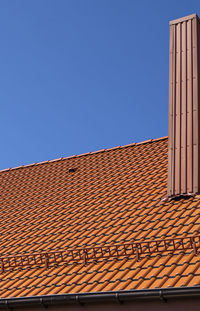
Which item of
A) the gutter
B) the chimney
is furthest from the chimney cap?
the gutter

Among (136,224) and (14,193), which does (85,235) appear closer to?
(136,224)

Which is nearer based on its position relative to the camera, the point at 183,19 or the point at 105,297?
the point at 105,297

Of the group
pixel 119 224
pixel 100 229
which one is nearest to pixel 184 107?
pixel 119 224

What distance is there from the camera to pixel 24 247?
1364 centimetres

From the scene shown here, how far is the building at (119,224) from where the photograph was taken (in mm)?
9625

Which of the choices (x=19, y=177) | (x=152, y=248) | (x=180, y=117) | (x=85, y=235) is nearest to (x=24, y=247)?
(x=85, y=235)

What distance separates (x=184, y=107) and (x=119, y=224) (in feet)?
12.5

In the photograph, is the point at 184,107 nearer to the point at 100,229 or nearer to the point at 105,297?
the point at 100,229

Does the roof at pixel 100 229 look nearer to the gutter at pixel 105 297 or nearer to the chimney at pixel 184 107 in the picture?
the gutter at pixel 105 297

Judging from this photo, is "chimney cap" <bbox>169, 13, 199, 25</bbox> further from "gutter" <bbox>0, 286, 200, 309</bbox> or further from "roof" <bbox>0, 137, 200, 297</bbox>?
"gutter" <bbox>0, 286, 200, 309</bbox>

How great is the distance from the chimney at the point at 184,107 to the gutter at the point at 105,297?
14.5 ft

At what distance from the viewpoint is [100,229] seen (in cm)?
1299

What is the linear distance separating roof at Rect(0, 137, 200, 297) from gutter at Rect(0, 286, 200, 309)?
→ 358mm

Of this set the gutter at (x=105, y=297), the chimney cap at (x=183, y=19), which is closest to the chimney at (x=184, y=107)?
the chimney cap at (x=183, y=19)
